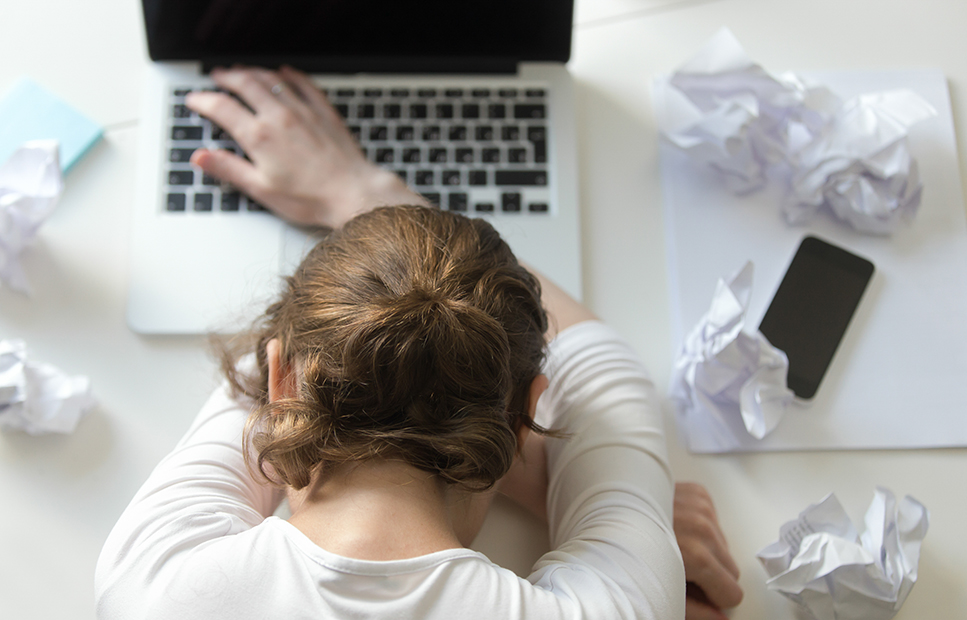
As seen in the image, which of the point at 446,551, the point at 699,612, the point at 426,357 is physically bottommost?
the point at 699,612

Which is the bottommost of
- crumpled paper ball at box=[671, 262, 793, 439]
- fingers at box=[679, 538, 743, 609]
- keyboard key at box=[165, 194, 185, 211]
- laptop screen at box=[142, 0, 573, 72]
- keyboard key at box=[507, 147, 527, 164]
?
fingers at box=[679, 538, 743, 609]

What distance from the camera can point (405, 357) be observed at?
16.3 inches

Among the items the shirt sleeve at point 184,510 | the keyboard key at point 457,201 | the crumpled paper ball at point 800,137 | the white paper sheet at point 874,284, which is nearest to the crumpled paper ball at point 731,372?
the white paper sheet at point 874,284

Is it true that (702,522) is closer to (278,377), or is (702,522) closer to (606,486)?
(606,486)

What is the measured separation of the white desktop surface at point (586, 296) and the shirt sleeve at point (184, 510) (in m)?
0.09

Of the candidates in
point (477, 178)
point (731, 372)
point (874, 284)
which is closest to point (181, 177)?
→ point (477, 178)

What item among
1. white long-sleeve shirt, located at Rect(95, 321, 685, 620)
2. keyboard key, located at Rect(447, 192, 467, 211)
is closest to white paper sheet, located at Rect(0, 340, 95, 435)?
white long-sleeve shirt, located at Rect(95, 321, 685, 620)

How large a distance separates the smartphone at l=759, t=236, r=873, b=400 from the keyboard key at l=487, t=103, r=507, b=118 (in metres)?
0.30

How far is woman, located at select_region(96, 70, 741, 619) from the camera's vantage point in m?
0.41

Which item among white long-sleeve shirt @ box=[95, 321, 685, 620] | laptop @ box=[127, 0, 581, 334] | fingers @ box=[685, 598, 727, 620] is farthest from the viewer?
laptop @ box=[127, 0, 581, 334]

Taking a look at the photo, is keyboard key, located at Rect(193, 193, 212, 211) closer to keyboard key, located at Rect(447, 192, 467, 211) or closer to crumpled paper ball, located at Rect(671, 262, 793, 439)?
keyboard key, located at Rect(447, 192, 467, 211)

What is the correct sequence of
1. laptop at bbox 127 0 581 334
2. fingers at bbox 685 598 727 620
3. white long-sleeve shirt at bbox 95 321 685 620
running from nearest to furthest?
white long-sleeve shirt at bbox 95 321 685 620 → fingers at bbox 685 598 727 620 → laptop at bbox 127 0 581 334

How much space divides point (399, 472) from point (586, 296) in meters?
0.28

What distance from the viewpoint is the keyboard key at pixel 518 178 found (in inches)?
27.0
